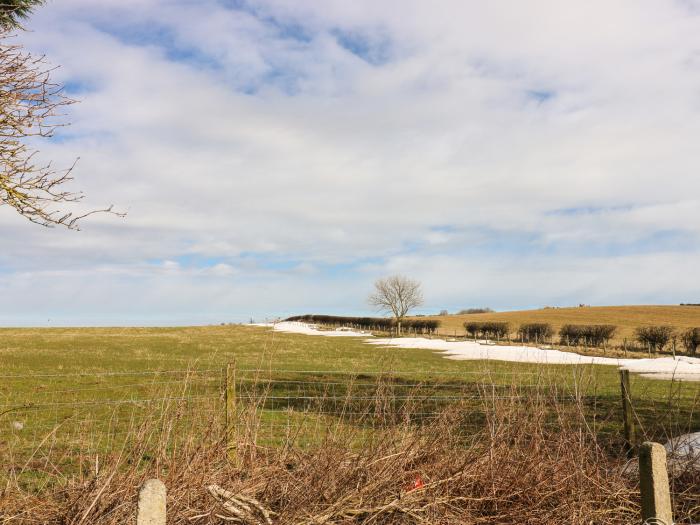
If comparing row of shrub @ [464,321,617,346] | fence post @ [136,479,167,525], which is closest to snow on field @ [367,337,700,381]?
row of shrub @ [464,321,617,346]

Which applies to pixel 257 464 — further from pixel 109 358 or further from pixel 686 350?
pixel 686 350

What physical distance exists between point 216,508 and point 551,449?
2560 mm

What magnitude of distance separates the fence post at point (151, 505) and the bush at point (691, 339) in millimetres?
37908

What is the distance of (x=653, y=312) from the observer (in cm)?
6688

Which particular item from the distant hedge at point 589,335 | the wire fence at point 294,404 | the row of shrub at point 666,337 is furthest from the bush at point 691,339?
the wire fence at point 294,404

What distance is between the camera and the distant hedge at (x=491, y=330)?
4884 cm

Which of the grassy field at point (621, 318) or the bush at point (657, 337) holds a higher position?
the grassy field at point (621, 318)

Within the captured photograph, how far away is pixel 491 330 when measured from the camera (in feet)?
167

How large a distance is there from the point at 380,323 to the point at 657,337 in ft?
128

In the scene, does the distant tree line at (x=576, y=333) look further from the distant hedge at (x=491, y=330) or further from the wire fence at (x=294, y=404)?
the wire fence at (x=294, y=404)

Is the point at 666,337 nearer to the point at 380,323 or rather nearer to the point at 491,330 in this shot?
the point at 491,330

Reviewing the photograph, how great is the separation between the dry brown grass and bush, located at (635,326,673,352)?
34.9 m

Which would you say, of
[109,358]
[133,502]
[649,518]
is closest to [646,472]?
[649,518]

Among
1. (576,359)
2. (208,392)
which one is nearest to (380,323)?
(576,359)
